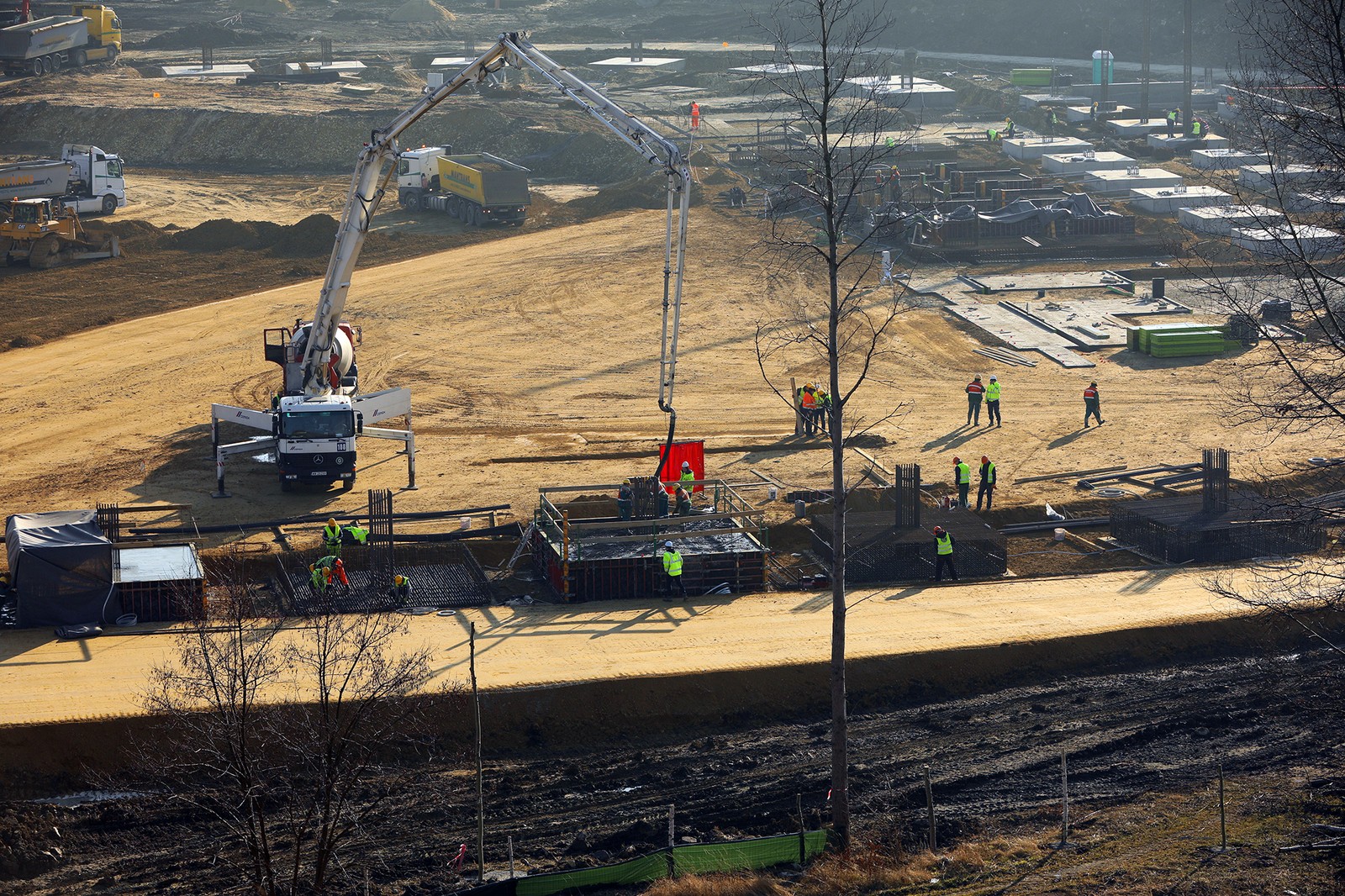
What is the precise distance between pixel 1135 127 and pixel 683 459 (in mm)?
62325

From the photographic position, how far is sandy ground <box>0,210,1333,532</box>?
3381cm

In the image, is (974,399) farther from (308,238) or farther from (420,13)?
(420,13)

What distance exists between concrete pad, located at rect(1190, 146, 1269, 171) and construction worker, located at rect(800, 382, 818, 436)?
41.1 m

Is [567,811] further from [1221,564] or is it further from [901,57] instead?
[901,57]

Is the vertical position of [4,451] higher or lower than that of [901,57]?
lower

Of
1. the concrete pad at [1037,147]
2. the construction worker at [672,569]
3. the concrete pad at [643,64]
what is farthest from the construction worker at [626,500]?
the concrete pad at [643,64]

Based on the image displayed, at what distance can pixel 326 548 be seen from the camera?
28438mm

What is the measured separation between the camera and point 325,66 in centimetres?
9350

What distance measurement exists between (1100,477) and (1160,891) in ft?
64.8

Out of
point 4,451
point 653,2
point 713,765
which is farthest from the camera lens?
point 653,2

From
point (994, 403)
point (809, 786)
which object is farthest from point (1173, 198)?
point (809, 786)

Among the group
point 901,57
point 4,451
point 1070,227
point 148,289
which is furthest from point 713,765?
point 901,57

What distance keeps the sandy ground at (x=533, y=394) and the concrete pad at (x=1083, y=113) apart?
41338 millimetres

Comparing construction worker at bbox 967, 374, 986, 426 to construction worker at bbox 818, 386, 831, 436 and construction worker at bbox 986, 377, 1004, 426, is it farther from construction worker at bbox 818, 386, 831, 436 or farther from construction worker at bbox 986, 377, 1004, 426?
construction worker at bbox 818, 386, 831, 436
